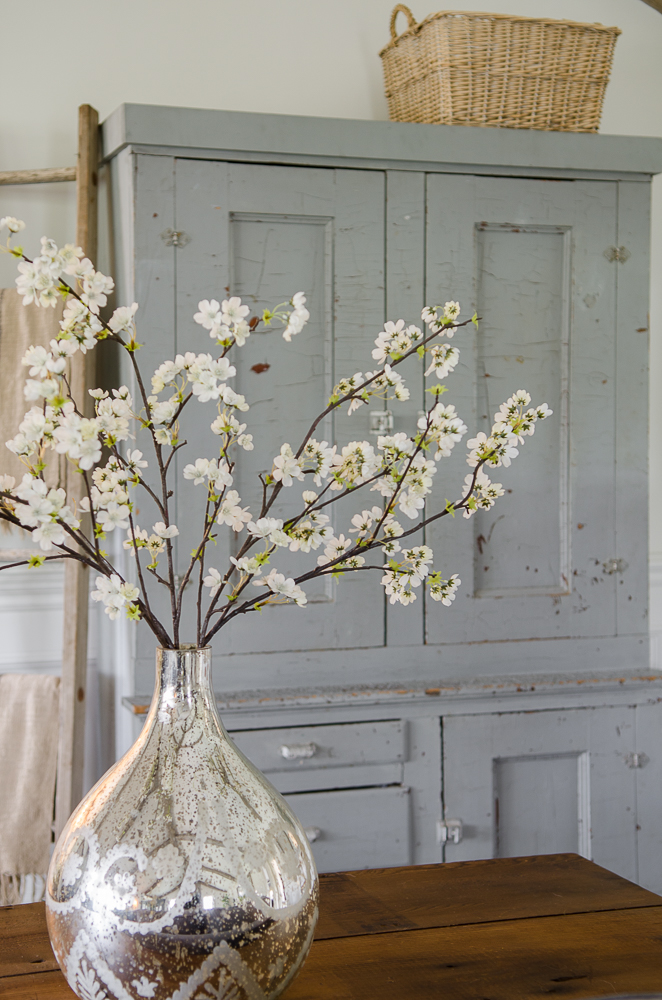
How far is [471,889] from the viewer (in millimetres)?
1094

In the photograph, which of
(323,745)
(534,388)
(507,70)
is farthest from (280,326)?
(323,745)

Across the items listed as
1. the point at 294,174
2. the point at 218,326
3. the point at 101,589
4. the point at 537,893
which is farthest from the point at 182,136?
the point at 537,893

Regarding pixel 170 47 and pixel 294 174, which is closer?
pixel 294 174

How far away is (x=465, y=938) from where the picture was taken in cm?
96

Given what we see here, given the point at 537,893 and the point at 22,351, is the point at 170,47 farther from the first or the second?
the point at 537,893

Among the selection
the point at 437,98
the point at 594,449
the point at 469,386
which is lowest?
the point at 594,449

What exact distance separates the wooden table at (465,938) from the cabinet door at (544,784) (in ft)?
2.69

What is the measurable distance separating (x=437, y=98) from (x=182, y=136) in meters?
0.60

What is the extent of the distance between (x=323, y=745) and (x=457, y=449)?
71cm

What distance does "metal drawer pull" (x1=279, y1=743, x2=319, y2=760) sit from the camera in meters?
1.88

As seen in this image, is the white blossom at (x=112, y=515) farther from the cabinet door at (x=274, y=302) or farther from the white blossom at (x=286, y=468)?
the cabinet door at (x=274, y=302)

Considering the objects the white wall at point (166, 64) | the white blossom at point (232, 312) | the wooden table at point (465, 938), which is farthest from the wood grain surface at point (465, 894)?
the white wall at point (166, 64)

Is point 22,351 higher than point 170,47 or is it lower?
lower

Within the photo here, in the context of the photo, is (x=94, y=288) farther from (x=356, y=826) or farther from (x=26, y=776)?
(x=26, y=776)
